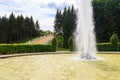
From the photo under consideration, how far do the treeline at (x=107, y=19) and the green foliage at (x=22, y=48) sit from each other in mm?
21148

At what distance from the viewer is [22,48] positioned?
2953cm

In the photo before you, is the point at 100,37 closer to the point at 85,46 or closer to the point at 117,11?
the point at 117,11

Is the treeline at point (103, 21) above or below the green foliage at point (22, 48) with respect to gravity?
above

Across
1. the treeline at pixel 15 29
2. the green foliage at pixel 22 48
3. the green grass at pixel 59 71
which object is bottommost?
the green grass at pixel 59 71

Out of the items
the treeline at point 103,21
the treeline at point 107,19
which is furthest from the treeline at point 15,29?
the treeline at point 107,19

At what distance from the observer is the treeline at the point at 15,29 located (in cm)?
6094

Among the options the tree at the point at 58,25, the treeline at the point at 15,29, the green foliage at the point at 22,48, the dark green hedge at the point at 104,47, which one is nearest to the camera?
the green foliage at the point at 22,48

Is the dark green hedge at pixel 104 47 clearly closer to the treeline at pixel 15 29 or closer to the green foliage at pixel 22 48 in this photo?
the green foliage at pixel 22 48

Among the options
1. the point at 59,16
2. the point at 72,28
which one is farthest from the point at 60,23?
the point at 72,28

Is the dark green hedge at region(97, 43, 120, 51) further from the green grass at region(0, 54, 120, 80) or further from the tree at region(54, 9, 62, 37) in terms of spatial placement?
the tree at region(54, 9, 62, 37)

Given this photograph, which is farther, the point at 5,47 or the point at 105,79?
the point at 5,47

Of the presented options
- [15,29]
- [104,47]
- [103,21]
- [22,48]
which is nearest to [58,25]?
[15,29]

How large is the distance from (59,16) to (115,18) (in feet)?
59.5

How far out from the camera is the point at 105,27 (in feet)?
165
